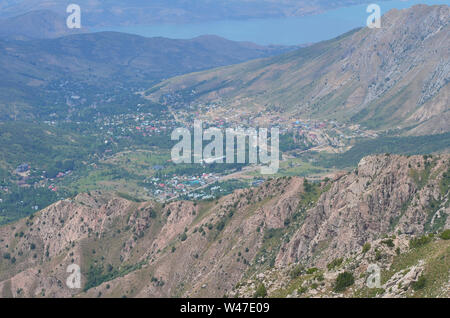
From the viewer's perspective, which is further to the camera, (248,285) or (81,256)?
(81,256)

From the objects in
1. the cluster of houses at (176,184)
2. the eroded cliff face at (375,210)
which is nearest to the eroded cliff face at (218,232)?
the eroded cliff face at (375,210)

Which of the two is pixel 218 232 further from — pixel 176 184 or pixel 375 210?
pixel 176 184

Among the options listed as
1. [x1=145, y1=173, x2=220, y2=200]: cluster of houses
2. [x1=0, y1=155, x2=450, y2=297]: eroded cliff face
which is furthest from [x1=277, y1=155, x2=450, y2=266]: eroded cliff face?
[x1=145, y1=173, x2=220, y2=200]: cluster of houses

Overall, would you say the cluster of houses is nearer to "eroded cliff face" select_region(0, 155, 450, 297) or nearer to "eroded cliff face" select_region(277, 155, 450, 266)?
"eroded cliff face" select_region(0, 155, 450, 297)

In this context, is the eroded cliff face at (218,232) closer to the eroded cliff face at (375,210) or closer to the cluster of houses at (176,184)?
the eroded cliff face at (375,210)

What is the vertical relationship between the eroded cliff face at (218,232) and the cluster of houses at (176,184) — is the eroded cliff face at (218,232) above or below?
above

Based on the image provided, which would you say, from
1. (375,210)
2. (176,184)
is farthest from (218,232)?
(176,184)
